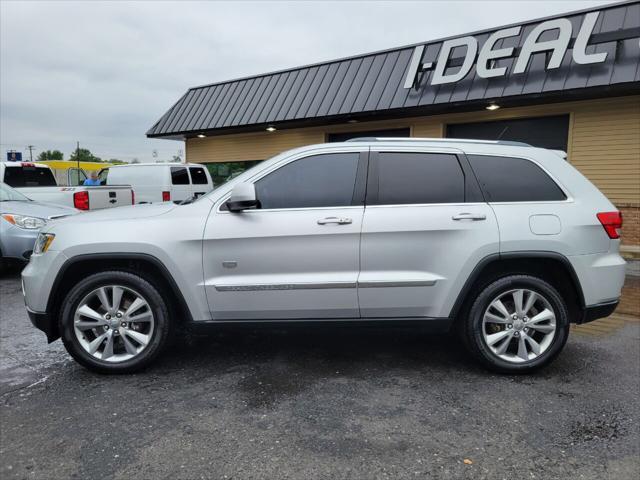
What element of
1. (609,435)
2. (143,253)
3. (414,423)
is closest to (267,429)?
(414,423)

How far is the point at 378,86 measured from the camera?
1252 cm

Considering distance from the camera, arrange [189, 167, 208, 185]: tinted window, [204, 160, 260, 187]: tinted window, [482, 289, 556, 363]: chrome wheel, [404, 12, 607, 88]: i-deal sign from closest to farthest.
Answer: [482, 289, 556, 363]: chrome wheel, [404, 12, 607, 88]: i-deal sign, [189, 167, 208, 185]: tinted window, [204, 160, 260, 187]: tinted window

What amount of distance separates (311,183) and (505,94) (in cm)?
784

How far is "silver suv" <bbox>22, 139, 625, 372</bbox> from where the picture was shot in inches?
148

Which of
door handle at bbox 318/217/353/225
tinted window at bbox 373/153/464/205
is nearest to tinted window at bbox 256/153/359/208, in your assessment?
door handle at bbox 318/217/353/225

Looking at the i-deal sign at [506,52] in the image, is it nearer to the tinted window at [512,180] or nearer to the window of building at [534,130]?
the window of building at [534,130]

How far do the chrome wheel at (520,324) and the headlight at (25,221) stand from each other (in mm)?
6713

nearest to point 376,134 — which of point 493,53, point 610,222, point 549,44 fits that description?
point 493,53

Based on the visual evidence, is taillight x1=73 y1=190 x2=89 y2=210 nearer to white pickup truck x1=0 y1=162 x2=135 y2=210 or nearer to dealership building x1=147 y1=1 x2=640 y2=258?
white pickup truck x1=0 y1=162 x2=135 y2=210

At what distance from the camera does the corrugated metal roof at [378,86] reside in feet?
30.3

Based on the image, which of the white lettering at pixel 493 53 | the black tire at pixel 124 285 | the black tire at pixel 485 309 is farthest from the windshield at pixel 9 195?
the white lettering at pixel 493 53

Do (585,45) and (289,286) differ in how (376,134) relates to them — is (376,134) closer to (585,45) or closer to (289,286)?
(585,45)

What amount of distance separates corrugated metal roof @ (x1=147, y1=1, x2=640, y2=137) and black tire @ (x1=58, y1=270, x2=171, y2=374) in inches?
349

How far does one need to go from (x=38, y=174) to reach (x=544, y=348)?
46.3ft
